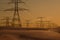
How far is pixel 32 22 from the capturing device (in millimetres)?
2123

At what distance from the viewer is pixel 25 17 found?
2.13 meters

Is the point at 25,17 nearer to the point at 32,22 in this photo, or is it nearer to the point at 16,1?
the point at 32,22

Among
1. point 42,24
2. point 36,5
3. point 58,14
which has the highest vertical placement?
point 36,5

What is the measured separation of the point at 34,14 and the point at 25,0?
0.24 meters

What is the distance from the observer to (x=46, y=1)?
2.16m

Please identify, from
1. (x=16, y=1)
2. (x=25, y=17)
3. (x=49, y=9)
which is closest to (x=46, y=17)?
(x=49, y=9)

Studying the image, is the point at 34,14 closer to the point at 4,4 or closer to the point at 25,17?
the point at 25,17

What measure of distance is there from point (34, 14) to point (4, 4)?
1.51 feet

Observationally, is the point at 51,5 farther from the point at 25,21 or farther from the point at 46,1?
the point at 25,21

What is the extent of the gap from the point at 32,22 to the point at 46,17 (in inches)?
8.6

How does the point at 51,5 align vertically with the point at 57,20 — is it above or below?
above

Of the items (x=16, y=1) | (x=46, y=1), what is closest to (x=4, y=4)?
(x=16, y=1)

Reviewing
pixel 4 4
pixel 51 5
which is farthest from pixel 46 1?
pixel 4 4

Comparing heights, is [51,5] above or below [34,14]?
above
